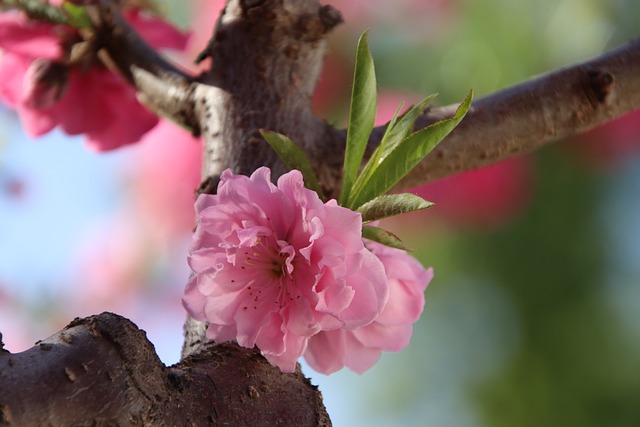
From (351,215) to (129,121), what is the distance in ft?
1.11

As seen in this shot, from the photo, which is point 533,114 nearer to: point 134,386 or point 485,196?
point 134,386

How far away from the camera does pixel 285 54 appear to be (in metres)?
0.51

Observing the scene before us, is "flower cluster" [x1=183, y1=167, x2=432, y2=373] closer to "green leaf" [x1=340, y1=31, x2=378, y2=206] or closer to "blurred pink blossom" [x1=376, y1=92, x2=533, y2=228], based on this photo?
Result: "green leaf" [x1=340, y1=31, x2=378, y2=206]

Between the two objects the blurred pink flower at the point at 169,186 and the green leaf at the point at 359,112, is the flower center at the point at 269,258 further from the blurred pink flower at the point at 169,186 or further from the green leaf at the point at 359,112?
the blurred pink flower at the point at 169,186

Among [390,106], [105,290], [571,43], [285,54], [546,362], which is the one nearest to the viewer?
[285,54]


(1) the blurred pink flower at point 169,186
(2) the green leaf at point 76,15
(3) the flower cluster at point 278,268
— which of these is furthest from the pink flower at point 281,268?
(1) the blurred pink flower at point 169,186

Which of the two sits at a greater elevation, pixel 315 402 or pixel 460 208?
pixel 460 208

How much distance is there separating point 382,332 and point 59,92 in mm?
318

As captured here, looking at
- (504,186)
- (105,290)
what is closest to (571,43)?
(504,186)

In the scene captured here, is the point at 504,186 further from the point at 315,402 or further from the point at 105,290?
the point at 315,402

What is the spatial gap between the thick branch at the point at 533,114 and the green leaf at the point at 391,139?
87 millimetres

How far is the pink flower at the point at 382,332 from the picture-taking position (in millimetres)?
389

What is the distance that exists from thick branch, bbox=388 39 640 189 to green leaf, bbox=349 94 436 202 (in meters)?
0.09

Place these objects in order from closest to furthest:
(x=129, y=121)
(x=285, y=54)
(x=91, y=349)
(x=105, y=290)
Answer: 1. (x=91, y=349)
2. (x=285, y=54)
3. (x=129, y=121)
4. (x=105, y=290)
